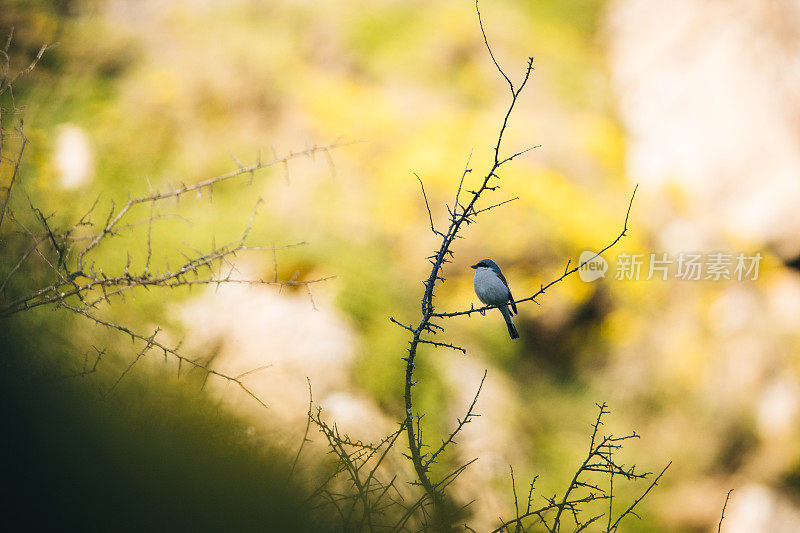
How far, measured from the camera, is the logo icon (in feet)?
21.1

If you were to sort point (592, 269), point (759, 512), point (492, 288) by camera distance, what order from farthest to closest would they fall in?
1. point (592, 269)
2. point (759, 512)
3. point (492, 288)

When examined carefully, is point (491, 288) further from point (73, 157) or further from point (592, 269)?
point (73, 157)

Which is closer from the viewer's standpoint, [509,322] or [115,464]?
[115,464]

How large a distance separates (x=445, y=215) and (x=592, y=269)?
6.46 ft

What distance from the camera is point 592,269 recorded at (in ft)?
21.4

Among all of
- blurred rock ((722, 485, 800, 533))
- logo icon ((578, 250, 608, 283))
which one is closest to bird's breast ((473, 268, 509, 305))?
logo icon ((578, 250, 608, 283))

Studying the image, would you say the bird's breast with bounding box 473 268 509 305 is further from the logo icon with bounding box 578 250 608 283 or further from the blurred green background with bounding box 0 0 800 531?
the logo icon with bounding box 578 250 608 283

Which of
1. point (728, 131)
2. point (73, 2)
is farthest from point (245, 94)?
point (728, 131)

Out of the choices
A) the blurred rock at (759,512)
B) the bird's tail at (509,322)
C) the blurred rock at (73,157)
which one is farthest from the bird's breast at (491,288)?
the blurred rock at (759,512)

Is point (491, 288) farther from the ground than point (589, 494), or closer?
farther from the ground

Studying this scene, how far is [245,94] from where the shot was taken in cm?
649

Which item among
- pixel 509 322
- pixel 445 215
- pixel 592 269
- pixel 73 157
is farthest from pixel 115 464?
pixel 592 269

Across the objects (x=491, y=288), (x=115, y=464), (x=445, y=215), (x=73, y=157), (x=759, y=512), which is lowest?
(x=115, y=464)

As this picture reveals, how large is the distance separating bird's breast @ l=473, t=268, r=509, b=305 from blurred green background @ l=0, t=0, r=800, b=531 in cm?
142
